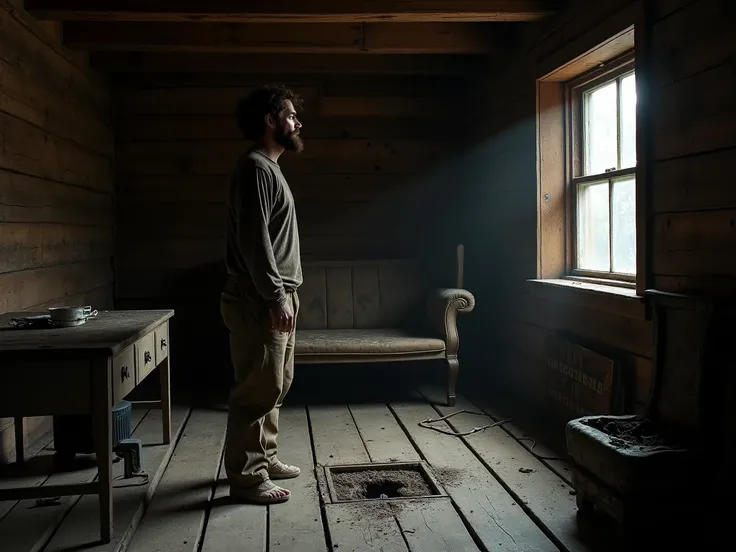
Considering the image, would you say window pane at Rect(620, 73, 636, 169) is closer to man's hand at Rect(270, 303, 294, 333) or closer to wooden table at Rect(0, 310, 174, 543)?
man's hand at Rect(270, 303, 294, 333)

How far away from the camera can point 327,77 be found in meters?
4.98

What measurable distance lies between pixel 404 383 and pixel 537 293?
4.66ft

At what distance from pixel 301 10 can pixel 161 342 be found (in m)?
1.80

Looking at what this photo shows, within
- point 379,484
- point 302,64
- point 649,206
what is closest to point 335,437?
point 379,484

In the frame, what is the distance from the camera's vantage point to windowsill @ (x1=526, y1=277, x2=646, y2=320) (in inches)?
111

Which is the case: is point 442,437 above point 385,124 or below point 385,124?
below

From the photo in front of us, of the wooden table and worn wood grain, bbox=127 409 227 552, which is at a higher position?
the wooden table

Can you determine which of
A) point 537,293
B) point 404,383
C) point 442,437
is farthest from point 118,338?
point 404,383

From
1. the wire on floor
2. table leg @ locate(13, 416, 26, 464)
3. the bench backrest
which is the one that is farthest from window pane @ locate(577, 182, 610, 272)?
table leg @ locate(13, 416, 26, 464)

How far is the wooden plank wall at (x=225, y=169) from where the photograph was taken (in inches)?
192

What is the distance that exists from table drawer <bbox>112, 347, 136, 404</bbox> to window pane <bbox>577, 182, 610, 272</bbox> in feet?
7.36

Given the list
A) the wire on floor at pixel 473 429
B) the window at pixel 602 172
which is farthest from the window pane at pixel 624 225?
the wire on floor at pixel 473 429

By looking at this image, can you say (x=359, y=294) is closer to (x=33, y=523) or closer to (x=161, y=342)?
(x=161, y=342)

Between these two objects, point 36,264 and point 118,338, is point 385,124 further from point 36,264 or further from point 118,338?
point 118,338
